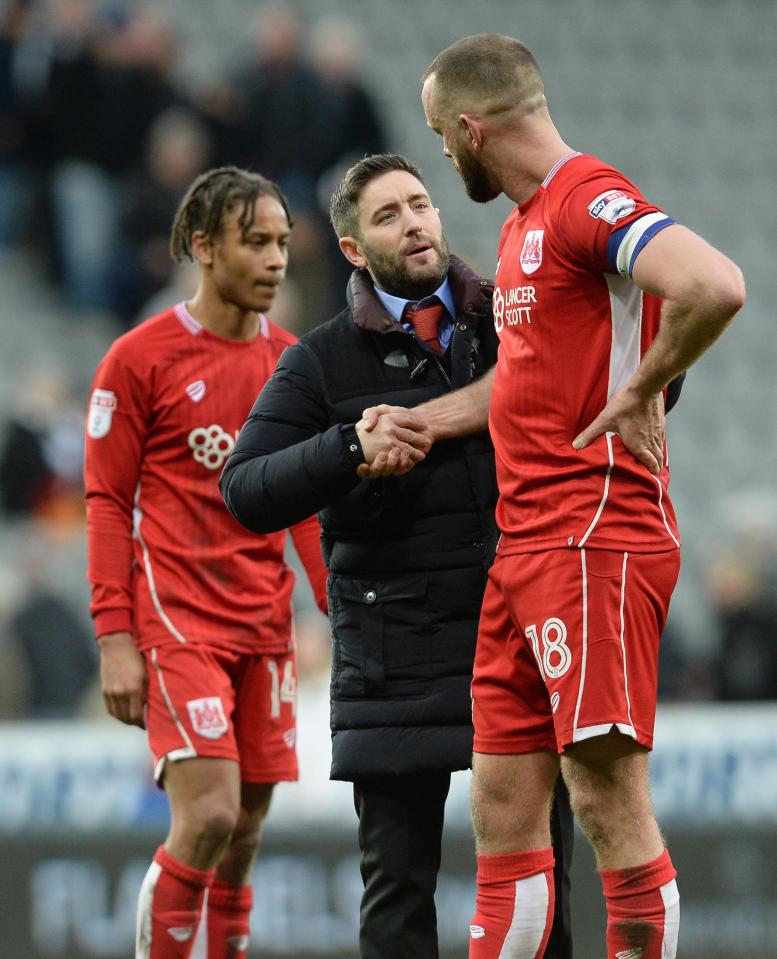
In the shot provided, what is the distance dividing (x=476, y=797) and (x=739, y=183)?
34.5 ft

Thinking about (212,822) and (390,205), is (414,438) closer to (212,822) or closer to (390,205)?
(390,205)

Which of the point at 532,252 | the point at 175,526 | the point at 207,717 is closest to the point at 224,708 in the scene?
the point at 207,717

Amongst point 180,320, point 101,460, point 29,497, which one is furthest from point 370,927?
point 29,497

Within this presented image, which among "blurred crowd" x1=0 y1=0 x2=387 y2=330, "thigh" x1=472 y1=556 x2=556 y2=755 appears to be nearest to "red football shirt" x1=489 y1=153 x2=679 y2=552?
"thigh" x1=472 y1=556 x2=556 y2=755

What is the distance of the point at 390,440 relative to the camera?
376 centimetres

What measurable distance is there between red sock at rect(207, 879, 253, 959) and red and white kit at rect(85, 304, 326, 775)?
0.38 metres

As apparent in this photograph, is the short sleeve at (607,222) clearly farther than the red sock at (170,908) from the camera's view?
No

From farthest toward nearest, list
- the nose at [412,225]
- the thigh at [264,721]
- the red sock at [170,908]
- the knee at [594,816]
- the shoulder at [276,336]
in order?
the shoulder at [276,336] < the thigh at [264,721] < the red sock at [170,908] < the nose at [412,225] < the knee at [594,816]

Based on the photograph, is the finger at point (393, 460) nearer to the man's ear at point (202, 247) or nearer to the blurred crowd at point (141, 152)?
the man's ear at point (202, 247)

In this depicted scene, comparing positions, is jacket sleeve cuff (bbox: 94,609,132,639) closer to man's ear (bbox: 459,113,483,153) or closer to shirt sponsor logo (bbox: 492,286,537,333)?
shirt sponsor logo (bbox: 492,286,537,333)

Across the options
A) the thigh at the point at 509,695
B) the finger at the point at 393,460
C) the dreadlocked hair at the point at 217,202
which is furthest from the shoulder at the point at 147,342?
the thigh at the point at 509,695

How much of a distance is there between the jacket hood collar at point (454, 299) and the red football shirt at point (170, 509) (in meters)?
0.81

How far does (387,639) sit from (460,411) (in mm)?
601

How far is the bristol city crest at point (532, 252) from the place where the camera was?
11.8ft
